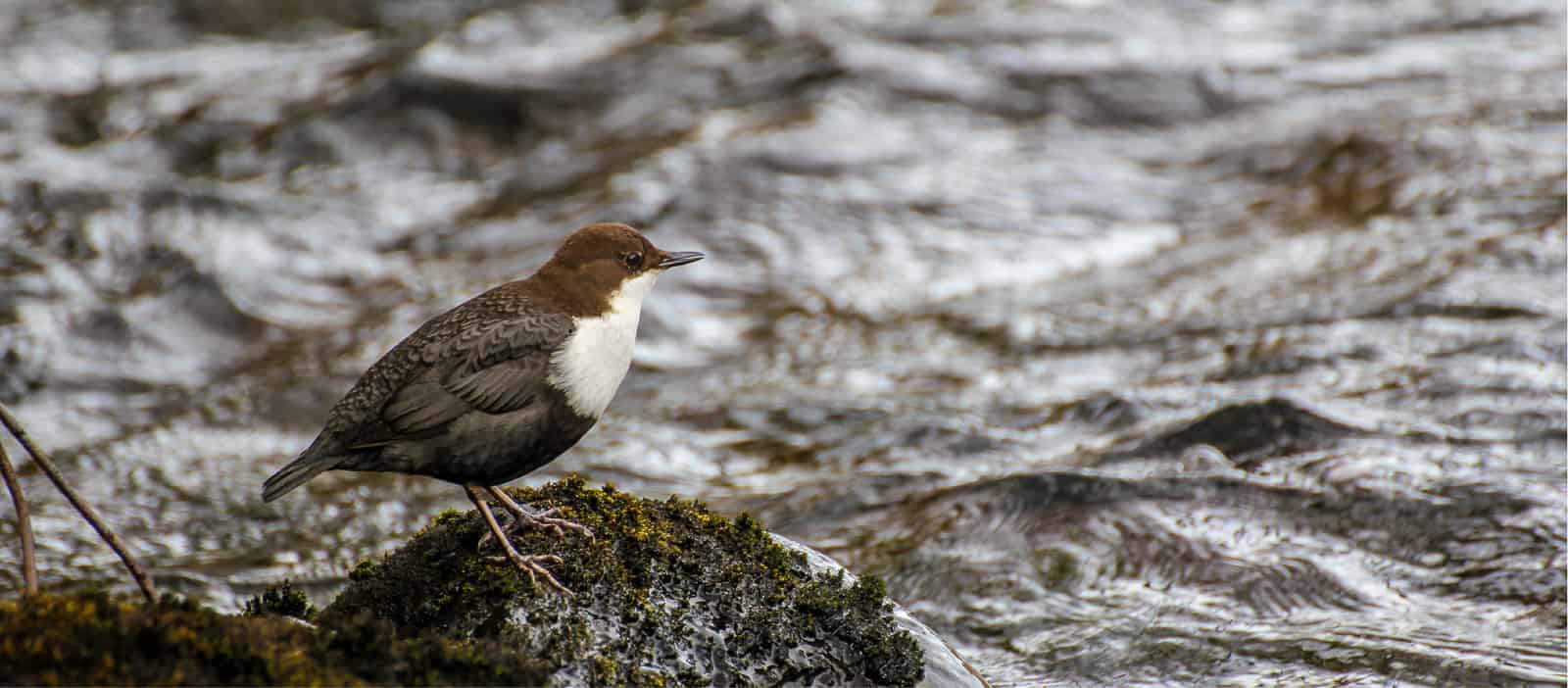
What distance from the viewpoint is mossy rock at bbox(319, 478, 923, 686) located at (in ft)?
9.80

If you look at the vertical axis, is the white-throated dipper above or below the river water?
above

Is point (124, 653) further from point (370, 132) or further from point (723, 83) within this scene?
point (723, 83)

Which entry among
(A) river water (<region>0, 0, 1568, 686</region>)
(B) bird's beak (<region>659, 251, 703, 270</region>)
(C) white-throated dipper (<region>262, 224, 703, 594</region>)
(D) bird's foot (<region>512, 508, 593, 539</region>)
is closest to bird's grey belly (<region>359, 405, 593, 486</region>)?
(C) white-throated dipper (<region>262, 224, 703, 594</region>)

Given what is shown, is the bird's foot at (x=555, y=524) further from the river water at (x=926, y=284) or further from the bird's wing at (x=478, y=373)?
the river water at (x=926, y=284)

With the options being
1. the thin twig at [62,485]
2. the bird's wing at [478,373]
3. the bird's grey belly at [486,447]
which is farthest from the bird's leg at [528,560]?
the thin twig at [62,485]

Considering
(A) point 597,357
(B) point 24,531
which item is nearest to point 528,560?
(A) point 597,357

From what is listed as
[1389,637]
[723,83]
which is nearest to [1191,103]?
[723,83]

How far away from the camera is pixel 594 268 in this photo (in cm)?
363

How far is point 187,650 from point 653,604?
3.19ft

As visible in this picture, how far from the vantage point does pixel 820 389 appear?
7.16m

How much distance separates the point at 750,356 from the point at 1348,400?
2883mm

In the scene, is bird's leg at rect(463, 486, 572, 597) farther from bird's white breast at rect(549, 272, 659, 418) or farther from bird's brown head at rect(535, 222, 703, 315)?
bird's brown head at rect(535, 222, 703, 315)

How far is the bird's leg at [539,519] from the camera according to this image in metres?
3.20

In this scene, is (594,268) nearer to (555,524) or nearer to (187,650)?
(555,524)
